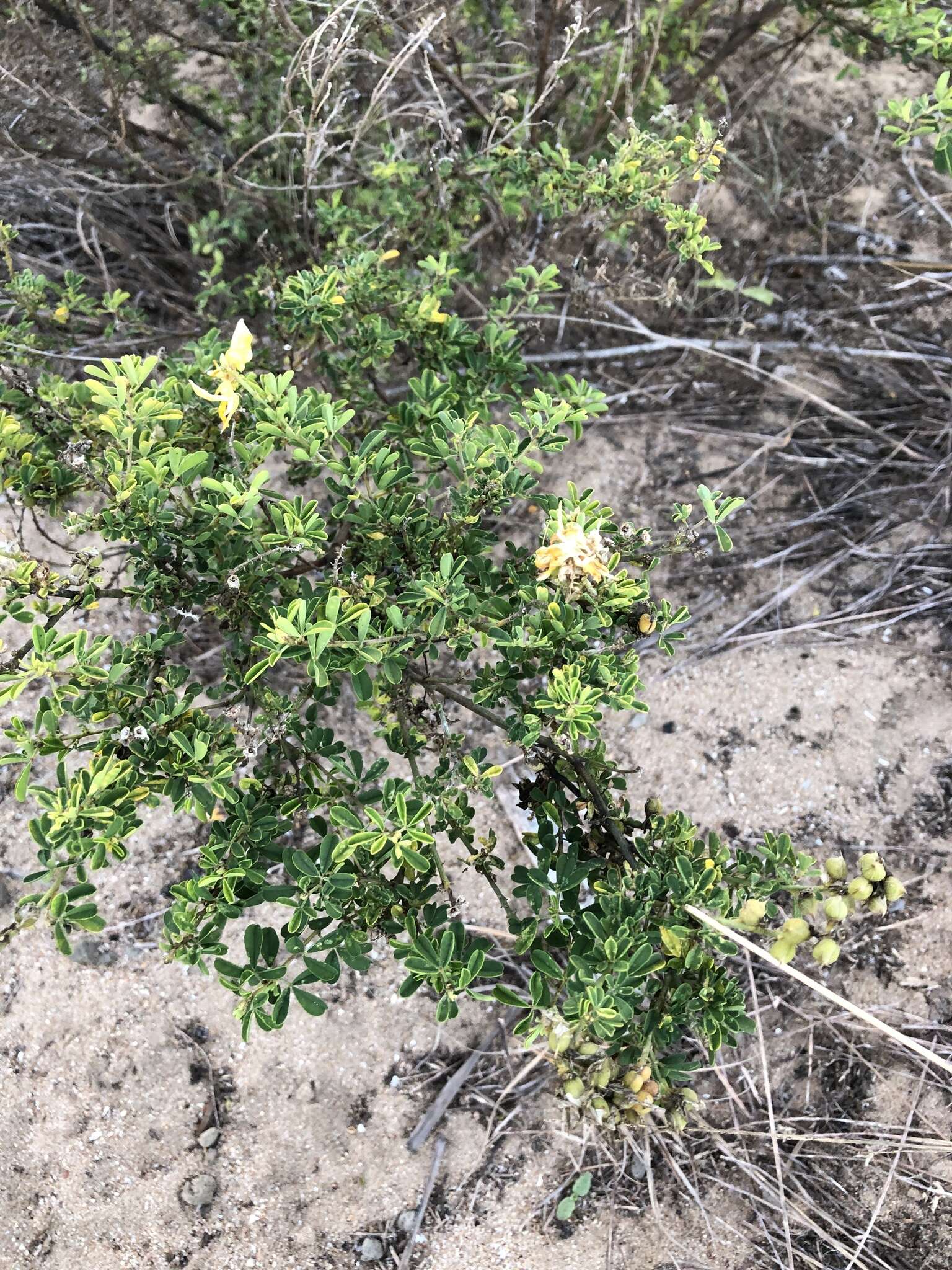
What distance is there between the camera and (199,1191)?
191 centimetres

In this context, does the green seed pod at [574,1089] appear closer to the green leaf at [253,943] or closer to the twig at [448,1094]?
the green leaf at [253,943]

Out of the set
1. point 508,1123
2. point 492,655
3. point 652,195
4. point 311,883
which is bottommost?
point 508,1123

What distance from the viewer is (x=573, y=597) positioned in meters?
1.35

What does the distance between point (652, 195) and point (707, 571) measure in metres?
1.03

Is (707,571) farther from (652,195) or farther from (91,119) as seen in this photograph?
(91,119)

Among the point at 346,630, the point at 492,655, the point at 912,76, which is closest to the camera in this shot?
the point at 346,630

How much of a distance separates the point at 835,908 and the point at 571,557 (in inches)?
24.0

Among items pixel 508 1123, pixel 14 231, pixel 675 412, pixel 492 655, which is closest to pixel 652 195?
pixel 675 412

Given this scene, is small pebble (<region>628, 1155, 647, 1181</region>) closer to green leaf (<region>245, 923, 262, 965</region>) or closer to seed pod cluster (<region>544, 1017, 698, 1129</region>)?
seed pod cluster (<region>544, 1017, 698, 1129</region>)

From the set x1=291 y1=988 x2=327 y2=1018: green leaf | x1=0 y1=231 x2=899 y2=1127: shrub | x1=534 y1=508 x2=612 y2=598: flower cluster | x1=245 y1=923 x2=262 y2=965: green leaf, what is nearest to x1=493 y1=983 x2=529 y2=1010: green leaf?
x1=0 y1=231 x2=899 y2=1127: shrub

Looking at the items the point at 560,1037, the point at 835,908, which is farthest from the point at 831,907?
the point at 560,1037

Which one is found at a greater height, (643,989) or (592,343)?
(592,343)

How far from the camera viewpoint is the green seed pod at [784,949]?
1282mm

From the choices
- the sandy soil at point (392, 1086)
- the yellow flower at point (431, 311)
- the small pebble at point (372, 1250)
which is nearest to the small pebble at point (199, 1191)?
the sandy soil at point (392, 1086)
